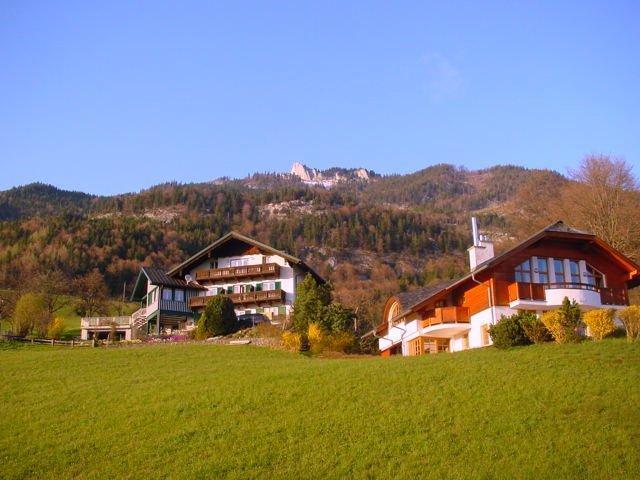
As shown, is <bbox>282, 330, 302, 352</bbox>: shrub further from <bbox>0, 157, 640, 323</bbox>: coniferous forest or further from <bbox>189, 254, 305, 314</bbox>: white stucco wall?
<bbox>0, 157, 640, 323</bbox>: coniferous forest

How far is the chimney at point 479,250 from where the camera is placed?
41.5m

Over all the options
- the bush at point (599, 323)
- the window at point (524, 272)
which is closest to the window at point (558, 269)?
the window at point (524, 272)

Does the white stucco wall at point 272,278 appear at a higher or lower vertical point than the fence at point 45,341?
higher

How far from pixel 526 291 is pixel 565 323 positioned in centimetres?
680

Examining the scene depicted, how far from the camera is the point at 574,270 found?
131 ft

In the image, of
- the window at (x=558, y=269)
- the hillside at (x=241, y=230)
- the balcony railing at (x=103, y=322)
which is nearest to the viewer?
the window at (x=558, y=269)

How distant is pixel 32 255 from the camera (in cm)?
10769

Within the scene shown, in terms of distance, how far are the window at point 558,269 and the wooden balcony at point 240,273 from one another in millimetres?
23929

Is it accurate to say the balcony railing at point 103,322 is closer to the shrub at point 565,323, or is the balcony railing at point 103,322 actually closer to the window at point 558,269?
the window at point 558,269

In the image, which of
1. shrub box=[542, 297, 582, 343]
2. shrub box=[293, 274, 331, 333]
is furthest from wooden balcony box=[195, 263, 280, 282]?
shrub box=[542, 297, 582, 343]

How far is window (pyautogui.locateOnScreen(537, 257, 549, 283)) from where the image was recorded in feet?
128

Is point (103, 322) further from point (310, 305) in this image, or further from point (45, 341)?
point (310, 305)

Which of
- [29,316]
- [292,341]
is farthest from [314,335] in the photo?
[29,316]

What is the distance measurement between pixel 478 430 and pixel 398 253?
114562 mm
